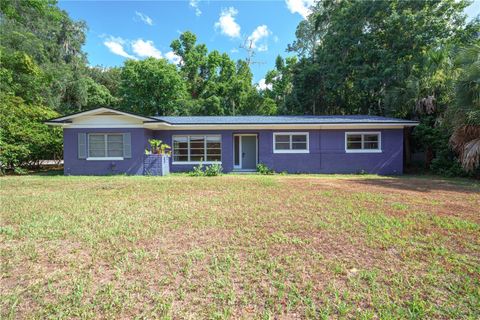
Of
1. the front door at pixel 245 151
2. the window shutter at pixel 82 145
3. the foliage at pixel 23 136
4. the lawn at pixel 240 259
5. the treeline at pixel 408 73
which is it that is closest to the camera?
the lawn at pixel 240 259

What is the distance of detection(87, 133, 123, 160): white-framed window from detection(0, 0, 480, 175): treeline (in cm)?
327

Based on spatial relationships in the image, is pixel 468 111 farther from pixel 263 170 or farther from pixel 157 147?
pixel 157 147

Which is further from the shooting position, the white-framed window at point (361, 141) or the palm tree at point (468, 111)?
the white-framed window at point (361, 141)

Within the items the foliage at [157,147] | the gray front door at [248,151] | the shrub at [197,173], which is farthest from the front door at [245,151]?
the foliage at [157,147]

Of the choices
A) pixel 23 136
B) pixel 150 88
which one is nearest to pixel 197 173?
pixel 23 136

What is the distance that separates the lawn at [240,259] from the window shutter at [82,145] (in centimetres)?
706

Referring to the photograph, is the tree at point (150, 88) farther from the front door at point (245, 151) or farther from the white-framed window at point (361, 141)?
the white-framed window at point (361, 141)

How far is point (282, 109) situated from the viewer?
26.4 m

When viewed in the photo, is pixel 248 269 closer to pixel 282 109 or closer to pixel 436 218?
pixel 436 218

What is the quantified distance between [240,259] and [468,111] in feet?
37.1

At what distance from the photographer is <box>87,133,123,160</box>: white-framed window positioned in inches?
518

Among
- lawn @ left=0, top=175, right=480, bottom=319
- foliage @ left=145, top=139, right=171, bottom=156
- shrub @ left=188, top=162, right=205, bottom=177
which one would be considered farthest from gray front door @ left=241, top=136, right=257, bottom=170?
lawn @ left=0, top=175, right=480, bottom=319

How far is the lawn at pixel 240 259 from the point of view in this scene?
253cm

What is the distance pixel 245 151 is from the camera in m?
15.5
